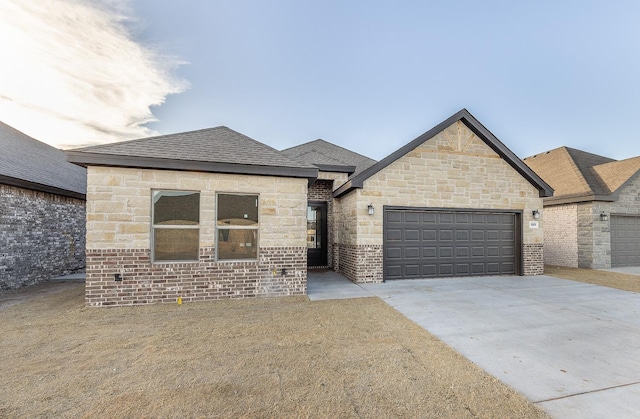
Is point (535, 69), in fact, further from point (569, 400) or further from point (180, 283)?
point (180, 283)

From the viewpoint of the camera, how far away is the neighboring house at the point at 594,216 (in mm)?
12609

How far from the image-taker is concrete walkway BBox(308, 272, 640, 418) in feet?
9.62

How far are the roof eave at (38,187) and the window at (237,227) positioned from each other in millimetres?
6263

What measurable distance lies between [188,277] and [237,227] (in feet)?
5.36

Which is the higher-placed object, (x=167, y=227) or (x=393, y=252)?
(x=167, y=227)

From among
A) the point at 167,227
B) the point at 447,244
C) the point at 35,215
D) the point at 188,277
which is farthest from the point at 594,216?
the point at 35,215

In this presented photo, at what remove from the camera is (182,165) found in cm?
652

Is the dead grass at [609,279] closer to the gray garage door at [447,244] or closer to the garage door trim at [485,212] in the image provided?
the garage door trim at [485,212]

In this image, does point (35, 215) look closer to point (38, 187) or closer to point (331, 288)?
point (38, 187)

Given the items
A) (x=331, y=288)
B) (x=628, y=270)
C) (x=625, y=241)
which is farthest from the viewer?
(x=625, y=241)

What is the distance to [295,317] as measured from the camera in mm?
5449

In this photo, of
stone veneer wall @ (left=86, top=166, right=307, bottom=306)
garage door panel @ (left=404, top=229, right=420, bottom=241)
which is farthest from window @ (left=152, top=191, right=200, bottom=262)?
garage door panel @ (left=404, top=229, right=420, bottom=241)

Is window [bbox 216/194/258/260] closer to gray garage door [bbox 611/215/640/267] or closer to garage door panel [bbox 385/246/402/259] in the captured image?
garage door panel [bbox 385/246/402/259]

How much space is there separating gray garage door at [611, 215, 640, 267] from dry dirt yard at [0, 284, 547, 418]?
1476 cm
